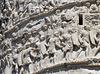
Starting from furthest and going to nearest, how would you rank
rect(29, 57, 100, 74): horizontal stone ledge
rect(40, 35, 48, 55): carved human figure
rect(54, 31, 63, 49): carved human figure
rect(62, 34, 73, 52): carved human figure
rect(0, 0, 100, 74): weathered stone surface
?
1. rect(40, 35, 48, 55): carved human figure
2. rect(54, 31, 63, 49): carved human figure
3. rect(62, 34, 73, 52): carved human figure
4. rect(0, 0, 100, 74): weathered stone surface
5. rect(29, 57, 100, 74): horizontal stone ledge

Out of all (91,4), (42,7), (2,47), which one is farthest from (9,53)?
(91,4)

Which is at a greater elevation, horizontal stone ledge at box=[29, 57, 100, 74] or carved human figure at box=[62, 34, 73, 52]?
carved human figure at box=[62, 34, 73, 52]

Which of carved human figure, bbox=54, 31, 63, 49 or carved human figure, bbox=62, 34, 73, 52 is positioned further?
carved human figure, bbox=54, 31, 63, 49

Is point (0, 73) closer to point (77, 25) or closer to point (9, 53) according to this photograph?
point (9, 53)

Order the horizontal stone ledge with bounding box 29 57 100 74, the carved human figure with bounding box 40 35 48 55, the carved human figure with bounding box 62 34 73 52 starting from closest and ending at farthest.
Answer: the horizontal stone ledge with bounding box 29 57 100 74 < the carved human figure with bounding box 62 34 73 52 < the carved human figure with bounding box 40 35 48 55

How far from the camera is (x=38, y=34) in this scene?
1298 cm

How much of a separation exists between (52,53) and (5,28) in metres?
1.67

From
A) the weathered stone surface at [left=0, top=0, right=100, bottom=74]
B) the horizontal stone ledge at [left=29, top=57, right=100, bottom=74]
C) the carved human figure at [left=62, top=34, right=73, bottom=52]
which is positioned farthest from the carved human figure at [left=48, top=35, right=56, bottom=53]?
the horizontal stone ledge at [left=29, top=57, right=100, bottom=74]

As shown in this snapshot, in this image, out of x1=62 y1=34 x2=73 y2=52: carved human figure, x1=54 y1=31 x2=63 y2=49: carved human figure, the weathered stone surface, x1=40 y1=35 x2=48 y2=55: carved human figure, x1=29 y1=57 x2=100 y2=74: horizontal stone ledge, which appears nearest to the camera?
x1=29 y1=57 x2=100 y2=74: horizontal stone ledge

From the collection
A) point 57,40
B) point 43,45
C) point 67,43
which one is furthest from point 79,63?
point 43,45

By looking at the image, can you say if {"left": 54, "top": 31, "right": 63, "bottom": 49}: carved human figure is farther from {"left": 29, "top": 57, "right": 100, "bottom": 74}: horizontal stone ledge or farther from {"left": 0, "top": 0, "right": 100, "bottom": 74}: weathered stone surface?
{"left": 29, "top": 57, "right": 100, "bottom": 74}: horizontal stone ledge

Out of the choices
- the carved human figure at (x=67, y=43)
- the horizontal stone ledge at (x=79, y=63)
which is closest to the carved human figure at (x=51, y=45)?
the carved human figure at (x=67, y=43)

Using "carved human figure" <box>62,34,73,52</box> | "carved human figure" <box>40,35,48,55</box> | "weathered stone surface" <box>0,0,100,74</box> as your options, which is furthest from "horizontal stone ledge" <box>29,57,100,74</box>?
"carved human figure" <box>40,35,48,55</box>

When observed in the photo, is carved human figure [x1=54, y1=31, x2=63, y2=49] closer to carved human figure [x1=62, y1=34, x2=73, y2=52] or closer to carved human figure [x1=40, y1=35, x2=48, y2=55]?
carved human figure [x1=62, y1=34, x2=73, y2=52]
